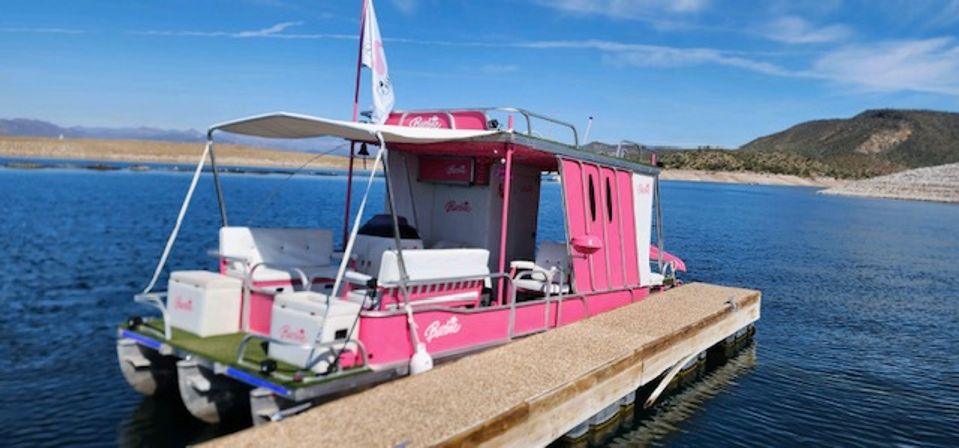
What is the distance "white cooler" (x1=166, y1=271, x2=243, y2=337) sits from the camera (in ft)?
31.8

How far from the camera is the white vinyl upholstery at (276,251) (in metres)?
10.8

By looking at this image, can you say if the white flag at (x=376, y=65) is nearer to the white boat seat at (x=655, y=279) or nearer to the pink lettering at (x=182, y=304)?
the pink lettering at (x=182, y=304)

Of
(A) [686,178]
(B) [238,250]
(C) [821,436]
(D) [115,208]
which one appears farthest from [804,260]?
(A) [686,178]

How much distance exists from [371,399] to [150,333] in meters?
3.68

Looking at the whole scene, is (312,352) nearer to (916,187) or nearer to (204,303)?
(204,303)

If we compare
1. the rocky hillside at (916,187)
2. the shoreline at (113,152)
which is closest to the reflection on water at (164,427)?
the shoreline at (113,152)

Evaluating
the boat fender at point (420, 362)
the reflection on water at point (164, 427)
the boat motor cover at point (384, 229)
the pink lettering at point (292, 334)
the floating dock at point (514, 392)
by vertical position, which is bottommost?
the reflection on water at point (164, 427)

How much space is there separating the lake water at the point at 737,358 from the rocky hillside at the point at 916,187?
112 meters

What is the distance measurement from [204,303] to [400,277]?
281 centimetres

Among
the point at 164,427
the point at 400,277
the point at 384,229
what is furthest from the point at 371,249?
the point at 164,427

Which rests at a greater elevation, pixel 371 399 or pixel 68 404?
pixel 371 399

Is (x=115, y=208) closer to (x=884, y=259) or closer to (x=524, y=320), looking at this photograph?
(x=524, y=320)

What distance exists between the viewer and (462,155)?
528 inches

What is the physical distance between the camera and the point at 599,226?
1366 centimetres
